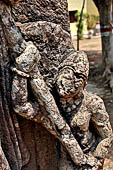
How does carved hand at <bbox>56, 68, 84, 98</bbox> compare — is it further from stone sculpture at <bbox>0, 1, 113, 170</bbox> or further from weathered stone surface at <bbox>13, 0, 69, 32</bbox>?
weathered stone surface at <bbox>13, 0, 69, 32</bbox>

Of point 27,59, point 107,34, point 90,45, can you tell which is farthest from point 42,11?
point 90,45

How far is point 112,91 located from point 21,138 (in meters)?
4.85

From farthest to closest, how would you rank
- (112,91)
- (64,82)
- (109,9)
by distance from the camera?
(109,9)
(112,91)
(64,82)

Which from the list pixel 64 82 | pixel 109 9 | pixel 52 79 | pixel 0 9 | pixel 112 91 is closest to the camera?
pixel 0 9

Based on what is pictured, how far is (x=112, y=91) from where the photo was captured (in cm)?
662

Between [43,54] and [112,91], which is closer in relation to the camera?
[43,54]

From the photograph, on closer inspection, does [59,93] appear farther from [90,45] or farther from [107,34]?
[90,45]

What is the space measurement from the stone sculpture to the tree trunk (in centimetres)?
469

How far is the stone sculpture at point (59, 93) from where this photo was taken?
1864 millimetres

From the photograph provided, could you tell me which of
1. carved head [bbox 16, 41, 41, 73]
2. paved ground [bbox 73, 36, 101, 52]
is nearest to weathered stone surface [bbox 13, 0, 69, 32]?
carved head [bbox 16, 41, 41, 73]

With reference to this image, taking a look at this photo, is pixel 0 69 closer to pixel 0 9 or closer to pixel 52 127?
pixel 0 9

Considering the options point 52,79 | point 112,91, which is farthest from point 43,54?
point 112,91

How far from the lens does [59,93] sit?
2033mm

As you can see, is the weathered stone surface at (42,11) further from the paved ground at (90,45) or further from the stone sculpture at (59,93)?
the paved ground at (90,45)
